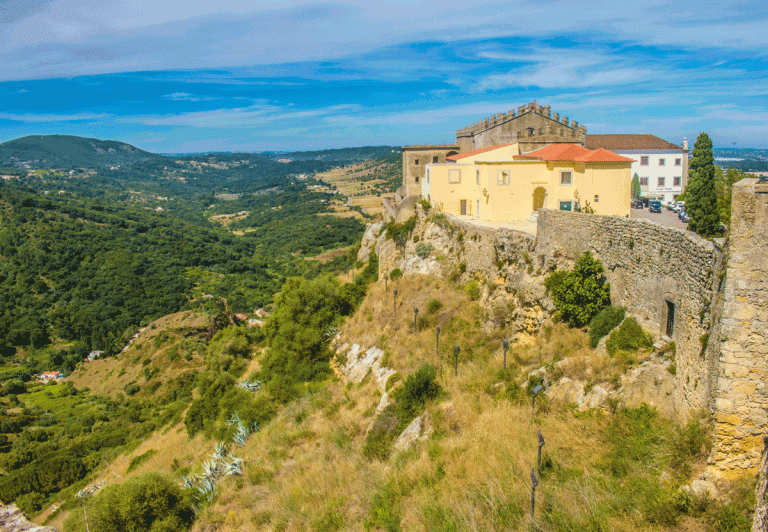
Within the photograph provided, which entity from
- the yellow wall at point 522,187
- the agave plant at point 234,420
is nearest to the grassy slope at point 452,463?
the agave plant at point 234,420

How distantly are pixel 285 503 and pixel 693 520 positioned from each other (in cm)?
937

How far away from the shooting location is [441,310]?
61.7ft

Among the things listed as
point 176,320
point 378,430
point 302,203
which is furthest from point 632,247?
point 302,203

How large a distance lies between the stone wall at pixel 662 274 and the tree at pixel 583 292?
26 centimetres

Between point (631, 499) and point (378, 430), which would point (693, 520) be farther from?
point (378, 430)

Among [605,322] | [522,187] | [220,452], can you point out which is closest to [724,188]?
[522,187]

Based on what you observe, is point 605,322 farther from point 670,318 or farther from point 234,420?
point 234,420

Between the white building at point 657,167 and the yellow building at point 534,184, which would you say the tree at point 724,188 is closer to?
the yellow building at point 534,184

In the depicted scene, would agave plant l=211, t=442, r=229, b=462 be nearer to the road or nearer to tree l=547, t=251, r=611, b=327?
tree l=547, t=251, r=611, b=327

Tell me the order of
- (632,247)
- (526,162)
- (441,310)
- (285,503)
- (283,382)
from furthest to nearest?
(283,382), (526,162), (441,310), (285,503), (632,247)

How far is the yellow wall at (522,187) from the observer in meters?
18.9

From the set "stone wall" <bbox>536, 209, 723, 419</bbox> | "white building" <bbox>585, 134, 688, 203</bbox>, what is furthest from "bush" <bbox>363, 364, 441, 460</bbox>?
"white building" <bbox>585, 134, 688, 203</bbox>

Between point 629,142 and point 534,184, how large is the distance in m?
24.4

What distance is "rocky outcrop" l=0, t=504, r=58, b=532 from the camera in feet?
47.7
